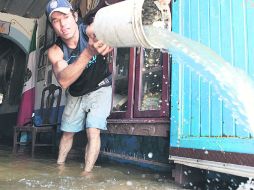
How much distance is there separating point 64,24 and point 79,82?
0.66m

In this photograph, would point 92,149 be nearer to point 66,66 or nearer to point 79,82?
point 79,82

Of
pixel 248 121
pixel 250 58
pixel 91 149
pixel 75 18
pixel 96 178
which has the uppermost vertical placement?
pixel 75 18

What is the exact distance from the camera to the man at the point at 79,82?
325cm

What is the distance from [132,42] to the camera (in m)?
2.11

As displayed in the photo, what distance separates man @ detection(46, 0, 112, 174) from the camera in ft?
10.7

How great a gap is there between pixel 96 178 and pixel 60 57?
1173 mm

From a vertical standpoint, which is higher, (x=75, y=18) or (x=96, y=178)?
(x=75, y=18)

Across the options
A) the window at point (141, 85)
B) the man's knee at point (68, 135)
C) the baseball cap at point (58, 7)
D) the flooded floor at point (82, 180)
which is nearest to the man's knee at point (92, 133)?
the flooded floor at point (82, 180)

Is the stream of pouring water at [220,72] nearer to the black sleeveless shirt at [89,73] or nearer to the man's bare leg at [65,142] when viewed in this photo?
the black sleeveless shirt at [89,73]

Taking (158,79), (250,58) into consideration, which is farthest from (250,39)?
(158,79)

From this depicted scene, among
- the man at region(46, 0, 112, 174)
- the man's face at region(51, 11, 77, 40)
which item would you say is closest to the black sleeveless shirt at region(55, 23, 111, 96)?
the man at region(46, 0, 112, 174)

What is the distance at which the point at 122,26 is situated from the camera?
82.5 inches

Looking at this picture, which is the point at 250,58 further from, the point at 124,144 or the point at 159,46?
the point at 124,144

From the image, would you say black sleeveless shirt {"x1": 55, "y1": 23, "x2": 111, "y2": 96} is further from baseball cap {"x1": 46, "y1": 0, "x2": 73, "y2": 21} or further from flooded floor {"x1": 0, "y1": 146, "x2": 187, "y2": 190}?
flooded floor {"x1": 0, "y1": 146, "x2": 187, "y2": 190}
